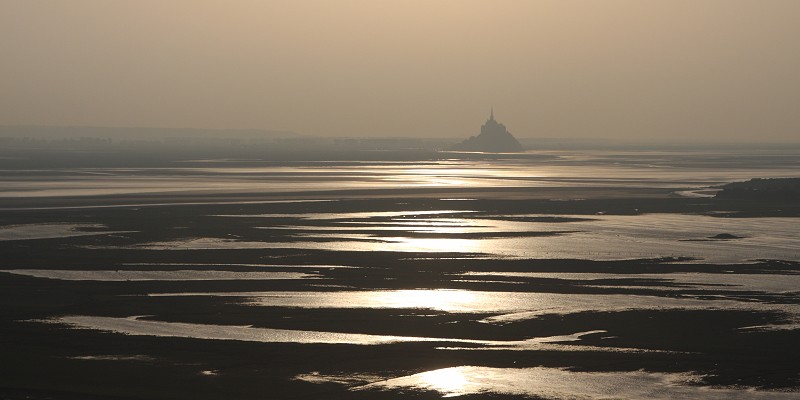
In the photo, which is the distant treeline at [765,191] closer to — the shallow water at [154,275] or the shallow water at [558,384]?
the shallow water at [154,275]

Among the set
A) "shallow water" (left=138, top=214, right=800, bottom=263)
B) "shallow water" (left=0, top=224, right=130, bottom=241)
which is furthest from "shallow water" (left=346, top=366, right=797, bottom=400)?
"shallow water" (left=0, top=224, right=130, bottom=241)

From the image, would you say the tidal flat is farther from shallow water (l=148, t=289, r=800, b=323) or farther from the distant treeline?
the distant treeline

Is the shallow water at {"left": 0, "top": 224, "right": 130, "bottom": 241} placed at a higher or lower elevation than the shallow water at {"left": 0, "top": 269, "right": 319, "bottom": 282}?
higher

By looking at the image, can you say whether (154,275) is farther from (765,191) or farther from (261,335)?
(765,191)

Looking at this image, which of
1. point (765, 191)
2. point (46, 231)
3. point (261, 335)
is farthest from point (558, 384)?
point (765, 191)

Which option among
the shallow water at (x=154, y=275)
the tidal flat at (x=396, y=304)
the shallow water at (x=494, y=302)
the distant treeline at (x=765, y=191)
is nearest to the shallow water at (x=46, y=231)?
the tidal flat at (x=396, y=304)

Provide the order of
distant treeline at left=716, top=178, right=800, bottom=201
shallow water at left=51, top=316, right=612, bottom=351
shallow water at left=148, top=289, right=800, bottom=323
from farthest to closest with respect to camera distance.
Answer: distant treeline at left=716, top=178, right=800, bottom=201 → shallow water at left=148, top=289, right=800, bottom=323 → shallow water at left=51, top=316, right=612, bottom=351

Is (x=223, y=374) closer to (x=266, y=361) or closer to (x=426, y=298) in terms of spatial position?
(x=266, y=361)
